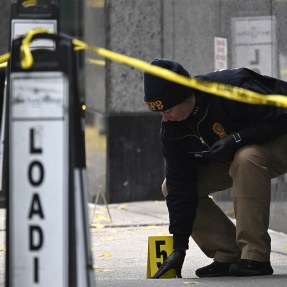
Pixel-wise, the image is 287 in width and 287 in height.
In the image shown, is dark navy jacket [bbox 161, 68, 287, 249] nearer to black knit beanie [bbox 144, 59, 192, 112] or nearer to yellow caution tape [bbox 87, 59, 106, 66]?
black knit beanie [bbox 144, 59, 192, 112]

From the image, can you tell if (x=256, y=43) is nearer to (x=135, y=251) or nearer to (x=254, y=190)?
(x=135, y=251)

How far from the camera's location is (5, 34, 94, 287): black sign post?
332 cm

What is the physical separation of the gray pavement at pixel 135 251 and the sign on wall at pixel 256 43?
4.47 ft

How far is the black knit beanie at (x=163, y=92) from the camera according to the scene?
537 centimetres

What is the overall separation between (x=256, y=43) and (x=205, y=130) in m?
3.15

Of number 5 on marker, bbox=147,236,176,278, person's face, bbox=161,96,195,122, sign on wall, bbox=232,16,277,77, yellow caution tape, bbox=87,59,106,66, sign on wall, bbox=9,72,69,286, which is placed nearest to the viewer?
sign on wall, bbox=9,72,69,286

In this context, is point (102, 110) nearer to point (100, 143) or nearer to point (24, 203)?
point (100, 143)

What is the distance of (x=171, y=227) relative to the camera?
5770mm

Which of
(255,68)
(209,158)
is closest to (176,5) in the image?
(255,68)

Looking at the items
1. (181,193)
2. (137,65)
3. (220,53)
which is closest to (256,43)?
(220,53)

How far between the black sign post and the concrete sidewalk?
185cm

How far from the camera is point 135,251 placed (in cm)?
754

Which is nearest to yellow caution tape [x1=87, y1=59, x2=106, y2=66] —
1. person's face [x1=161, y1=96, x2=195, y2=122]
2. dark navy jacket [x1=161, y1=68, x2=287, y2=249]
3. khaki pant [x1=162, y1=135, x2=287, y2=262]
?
dark navy jacket [x1=161, y1=68, x2=287, y2=249]

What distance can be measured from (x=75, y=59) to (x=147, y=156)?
7.24 meters
